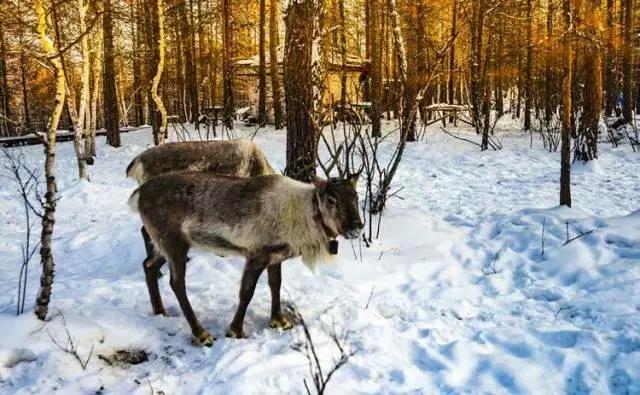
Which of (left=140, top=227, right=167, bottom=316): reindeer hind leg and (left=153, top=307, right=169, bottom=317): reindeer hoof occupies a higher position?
(left=140, top=227, right=167, bottom=316): reindeer hind leg

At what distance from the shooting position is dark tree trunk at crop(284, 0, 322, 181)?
615 centimetres

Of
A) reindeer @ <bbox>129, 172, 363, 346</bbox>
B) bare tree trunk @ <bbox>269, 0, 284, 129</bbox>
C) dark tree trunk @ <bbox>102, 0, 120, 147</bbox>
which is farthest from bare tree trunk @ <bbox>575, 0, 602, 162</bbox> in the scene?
dark tree trunk @ <bbox>102, 0, 120, 147</bbox>

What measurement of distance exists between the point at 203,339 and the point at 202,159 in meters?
2.94

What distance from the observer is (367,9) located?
1961 centimetres

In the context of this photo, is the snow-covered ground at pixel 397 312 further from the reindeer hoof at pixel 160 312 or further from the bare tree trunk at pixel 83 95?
the bare tree trunk at pixel 83 95

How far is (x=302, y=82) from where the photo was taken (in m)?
6.30

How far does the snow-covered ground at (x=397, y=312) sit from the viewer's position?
302cm

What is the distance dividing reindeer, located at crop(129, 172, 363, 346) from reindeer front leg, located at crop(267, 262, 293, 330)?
2 cm

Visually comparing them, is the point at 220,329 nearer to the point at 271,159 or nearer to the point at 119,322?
the point at 119,322

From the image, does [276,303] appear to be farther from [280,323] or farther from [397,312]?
[397,312]

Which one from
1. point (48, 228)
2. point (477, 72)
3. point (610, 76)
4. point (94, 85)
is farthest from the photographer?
point (610, 76)

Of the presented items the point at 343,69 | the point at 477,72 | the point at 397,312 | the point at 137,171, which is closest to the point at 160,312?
the point at 397,312

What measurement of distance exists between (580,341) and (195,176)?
3012 mm

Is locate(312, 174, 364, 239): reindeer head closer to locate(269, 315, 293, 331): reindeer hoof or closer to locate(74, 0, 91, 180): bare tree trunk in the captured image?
locate(269, 315, 293, 331): reindeer hoof
